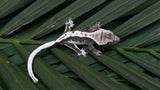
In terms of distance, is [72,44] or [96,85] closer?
[96,85]

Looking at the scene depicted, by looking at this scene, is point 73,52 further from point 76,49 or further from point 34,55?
point 34,55

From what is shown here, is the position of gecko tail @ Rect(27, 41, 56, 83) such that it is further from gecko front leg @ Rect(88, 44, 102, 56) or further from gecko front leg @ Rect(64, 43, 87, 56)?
gecko front leg @ Rect(88, 44, 102, 56)

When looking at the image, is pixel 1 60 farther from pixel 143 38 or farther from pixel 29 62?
pixel 143 38

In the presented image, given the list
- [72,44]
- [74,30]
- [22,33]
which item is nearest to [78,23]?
[74,30]

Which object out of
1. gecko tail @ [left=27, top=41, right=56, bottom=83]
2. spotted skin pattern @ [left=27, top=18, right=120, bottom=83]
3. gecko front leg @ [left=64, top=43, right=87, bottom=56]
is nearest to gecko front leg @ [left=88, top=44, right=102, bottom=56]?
spotted skin pattern @ [left=27, top=18, right=120, bottom=83]

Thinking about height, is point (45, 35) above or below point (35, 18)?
below
